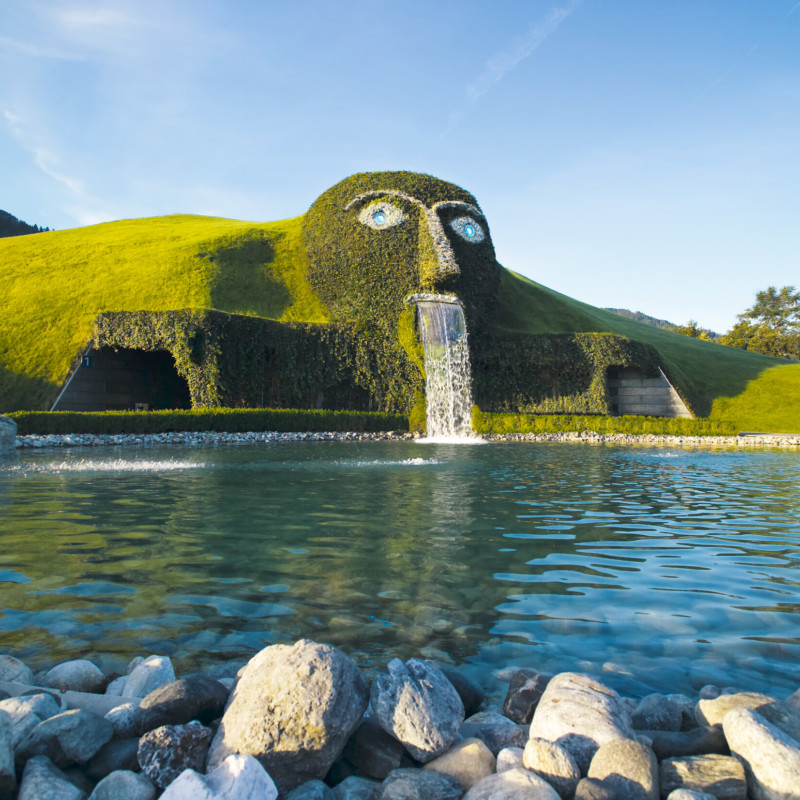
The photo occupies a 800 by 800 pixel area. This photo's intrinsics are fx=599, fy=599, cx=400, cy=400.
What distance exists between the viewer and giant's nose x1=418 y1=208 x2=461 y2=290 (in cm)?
3297

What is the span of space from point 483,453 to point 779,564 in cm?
1273

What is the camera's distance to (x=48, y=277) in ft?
113

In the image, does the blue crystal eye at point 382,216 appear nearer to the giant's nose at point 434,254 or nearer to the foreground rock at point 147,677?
the giant's nose at point 434,254

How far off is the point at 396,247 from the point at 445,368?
28.1ft

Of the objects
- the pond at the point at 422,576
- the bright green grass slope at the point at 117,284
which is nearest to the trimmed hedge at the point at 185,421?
the bright green grass slope at the point at 117,284

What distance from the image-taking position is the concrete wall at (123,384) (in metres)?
29.3

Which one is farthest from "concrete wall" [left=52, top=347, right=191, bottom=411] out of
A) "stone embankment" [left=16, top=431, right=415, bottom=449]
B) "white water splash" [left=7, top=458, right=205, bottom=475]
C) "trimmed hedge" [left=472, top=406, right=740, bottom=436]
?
"trimmed hedge" [left=472, top=406, right=740, bottom=436]

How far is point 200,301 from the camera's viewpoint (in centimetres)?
3378

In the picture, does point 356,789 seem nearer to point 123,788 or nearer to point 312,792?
point 312,792

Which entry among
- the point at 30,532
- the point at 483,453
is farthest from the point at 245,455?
the point at 30,532

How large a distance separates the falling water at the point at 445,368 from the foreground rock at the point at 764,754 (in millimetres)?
26665

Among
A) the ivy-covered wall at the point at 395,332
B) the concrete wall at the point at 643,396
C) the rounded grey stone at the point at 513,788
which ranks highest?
the ivy-covered wall at the point at 395,332

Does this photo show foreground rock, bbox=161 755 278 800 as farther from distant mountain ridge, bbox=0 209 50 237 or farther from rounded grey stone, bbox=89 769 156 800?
distant mountain ridge, bbox=0 209 50 237

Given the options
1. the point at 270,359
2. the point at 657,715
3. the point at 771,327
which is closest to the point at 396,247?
the point at 270,359
